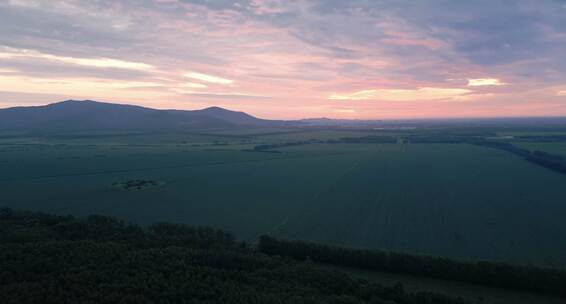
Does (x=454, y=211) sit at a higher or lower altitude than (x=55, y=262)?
lower

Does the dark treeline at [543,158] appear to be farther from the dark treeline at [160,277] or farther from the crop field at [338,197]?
the dark treeline at [160,277]

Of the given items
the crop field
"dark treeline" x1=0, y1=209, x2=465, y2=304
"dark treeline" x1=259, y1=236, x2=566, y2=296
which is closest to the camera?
"dark treeline" x1=0, y1=209, x2=465, y2=304

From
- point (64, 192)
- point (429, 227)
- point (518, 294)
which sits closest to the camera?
point (518, 294)

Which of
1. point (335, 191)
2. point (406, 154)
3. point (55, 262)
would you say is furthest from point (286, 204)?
point (406, 154)

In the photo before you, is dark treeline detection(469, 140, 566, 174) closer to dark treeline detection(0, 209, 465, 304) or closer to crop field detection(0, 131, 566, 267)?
crop field detection(0, 131, 566, 267)

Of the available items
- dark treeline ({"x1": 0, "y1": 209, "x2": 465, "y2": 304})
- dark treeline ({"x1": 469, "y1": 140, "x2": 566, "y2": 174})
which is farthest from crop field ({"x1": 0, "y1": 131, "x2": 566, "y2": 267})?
dark treeline ({"x1": 0, "y1": 209, "x2": 465, "y2": 304})

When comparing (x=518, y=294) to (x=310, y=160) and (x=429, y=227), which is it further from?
(x=310, y=160)

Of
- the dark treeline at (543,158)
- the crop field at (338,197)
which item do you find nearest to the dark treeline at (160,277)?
the crop field at (338,197)
